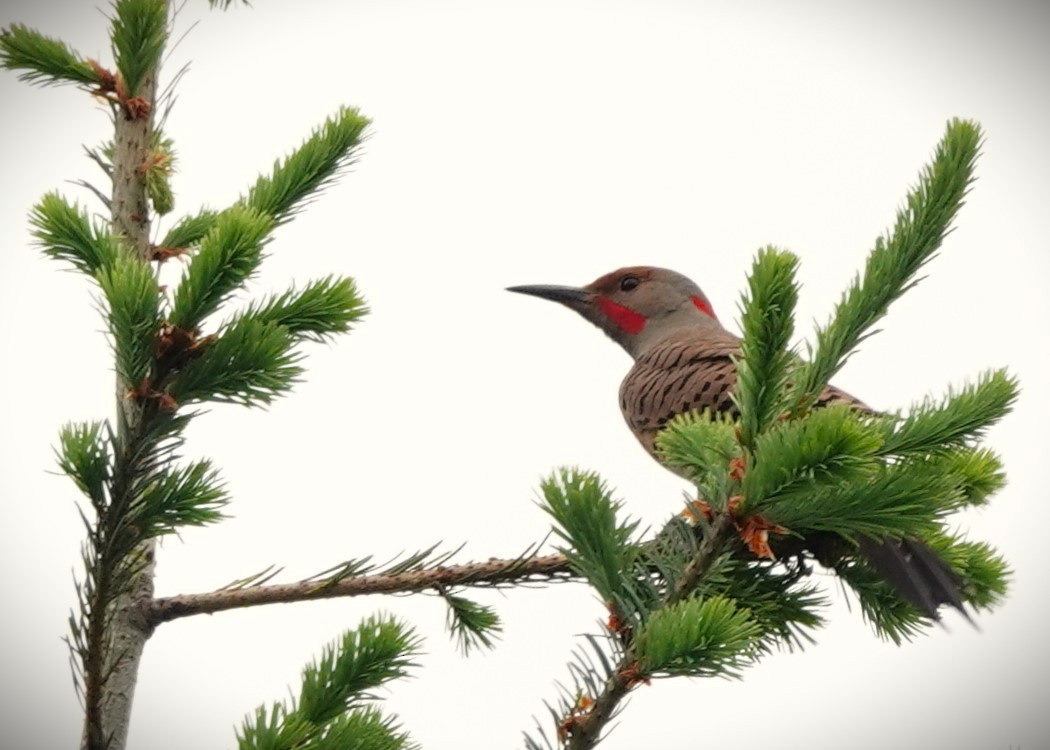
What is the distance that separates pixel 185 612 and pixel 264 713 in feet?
1.77

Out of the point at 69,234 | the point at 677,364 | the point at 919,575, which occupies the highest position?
the point at 677,364

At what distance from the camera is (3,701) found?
7.63m

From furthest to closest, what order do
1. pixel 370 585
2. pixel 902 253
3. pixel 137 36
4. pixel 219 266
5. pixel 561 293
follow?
pixel 561 293 < pixel 137 36 < pixel 370 585 < pixel 219 266 < pixel 902 253

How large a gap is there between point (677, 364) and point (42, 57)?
2378 millimetres

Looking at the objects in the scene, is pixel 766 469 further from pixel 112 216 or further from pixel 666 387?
pixel 666 387

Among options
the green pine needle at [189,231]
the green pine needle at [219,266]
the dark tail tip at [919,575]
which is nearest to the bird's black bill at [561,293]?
the green pine needle at [189,231]

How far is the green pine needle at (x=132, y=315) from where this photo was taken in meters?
1.77

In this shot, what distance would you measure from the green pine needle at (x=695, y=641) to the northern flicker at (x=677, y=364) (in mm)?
467

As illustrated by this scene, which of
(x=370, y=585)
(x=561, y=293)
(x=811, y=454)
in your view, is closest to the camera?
(x=811, y=454)

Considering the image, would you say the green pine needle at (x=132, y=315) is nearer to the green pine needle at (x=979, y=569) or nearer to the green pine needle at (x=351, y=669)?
the green pine needle at (x=351, y=669)

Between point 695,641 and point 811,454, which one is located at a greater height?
point 811,454

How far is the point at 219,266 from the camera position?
70.8 inches

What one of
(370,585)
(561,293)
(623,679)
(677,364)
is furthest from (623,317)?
(623,679)

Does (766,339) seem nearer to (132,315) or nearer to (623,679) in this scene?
(623,679)
